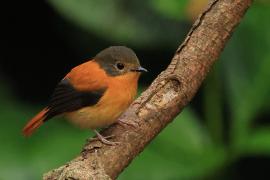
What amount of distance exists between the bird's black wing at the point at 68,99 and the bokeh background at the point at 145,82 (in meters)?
0.89

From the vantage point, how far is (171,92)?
11.9 ft

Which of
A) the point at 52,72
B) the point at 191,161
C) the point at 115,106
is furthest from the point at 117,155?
the point at 52,72

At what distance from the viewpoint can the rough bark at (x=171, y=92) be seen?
3.35 metres

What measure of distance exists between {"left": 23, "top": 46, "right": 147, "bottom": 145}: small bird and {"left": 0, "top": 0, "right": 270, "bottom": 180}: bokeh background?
87 centimetres

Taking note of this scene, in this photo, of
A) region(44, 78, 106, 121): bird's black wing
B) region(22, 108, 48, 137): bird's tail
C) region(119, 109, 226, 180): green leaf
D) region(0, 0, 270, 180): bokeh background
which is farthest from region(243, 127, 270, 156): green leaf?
region(22, 108, 48, 137): bird's tail

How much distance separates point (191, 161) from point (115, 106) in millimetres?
1027

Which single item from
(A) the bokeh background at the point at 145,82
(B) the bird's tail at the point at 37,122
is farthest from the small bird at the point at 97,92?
(A) the bokeh background at the point at 145,82

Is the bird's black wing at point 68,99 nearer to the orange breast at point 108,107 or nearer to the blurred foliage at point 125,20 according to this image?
the orange breast at point 108,107

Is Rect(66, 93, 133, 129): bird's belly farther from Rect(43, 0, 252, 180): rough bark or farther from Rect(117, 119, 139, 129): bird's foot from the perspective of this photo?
Rect(117, 119, 139, 129): bird's foot

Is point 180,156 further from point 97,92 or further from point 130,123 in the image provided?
point 130,123

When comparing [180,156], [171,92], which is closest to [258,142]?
[180,156]

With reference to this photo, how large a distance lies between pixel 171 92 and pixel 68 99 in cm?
56

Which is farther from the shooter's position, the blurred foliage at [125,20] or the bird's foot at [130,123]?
the blurred foliage at [125,20]

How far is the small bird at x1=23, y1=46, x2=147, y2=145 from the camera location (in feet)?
12.9
